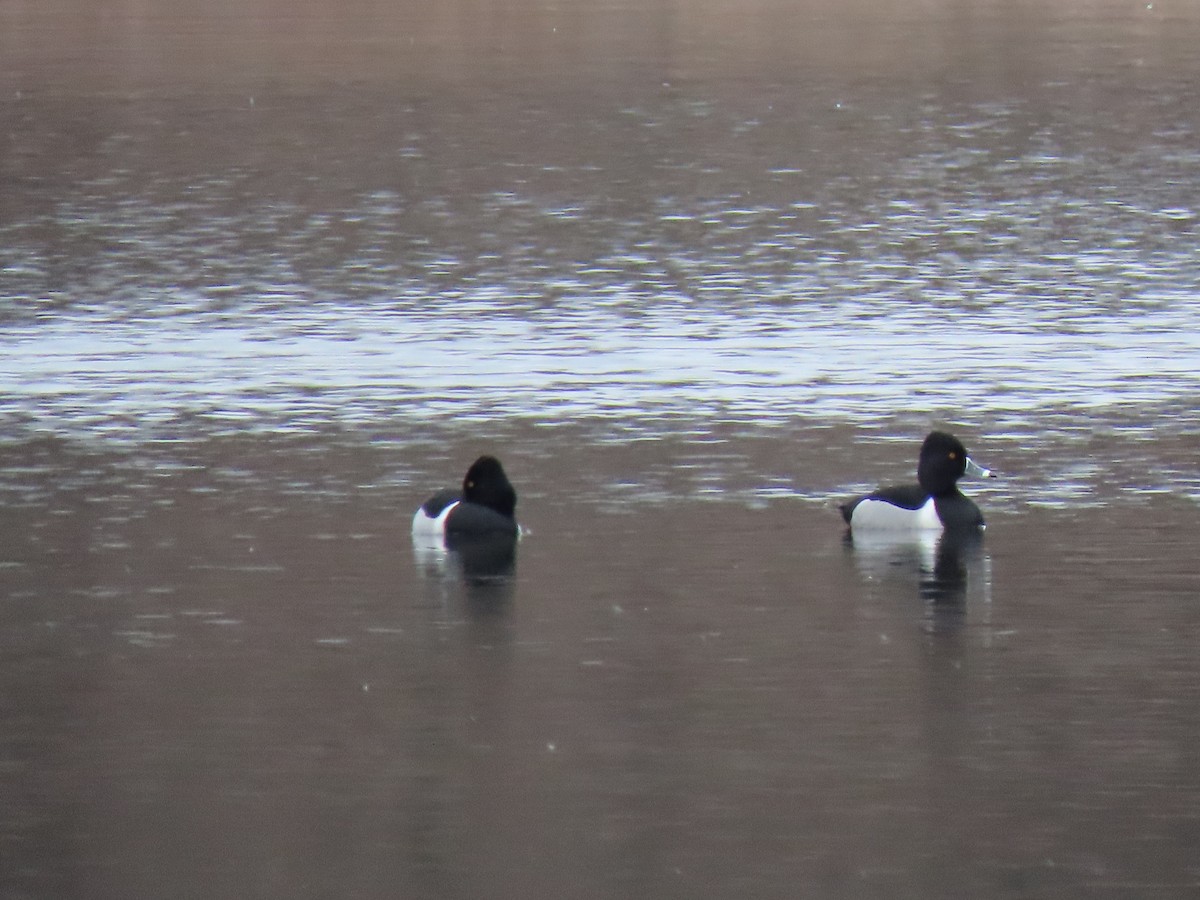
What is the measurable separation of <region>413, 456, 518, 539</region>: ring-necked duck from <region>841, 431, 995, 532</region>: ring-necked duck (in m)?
1.75

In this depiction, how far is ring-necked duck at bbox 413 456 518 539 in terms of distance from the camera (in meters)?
13.8

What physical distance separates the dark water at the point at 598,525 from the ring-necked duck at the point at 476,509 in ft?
0.69

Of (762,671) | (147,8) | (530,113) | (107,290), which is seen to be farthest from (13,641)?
(147,8)

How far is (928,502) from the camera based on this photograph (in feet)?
46.6

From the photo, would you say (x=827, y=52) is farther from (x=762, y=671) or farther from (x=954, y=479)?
(x=762, y=671)

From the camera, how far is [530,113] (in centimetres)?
4053

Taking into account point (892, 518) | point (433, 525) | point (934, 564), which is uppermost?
point (433, 525)

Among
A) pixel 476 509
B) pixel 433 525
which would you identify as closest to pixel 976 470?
pixel 476 509

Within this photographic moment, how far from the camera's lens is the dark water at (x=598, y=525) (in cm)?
923

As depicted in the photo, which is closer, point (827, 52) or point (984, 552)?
point (984, 552)

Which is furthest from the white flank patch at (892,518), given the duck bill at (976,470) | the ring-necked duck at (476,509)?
the ring-necked duck at (476,509)

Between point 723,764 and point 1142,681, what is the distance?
6.77ft

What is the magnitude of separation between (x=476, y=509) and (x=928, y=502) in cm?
236

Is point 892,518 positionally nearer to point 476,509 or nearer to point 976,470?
point 976,470
